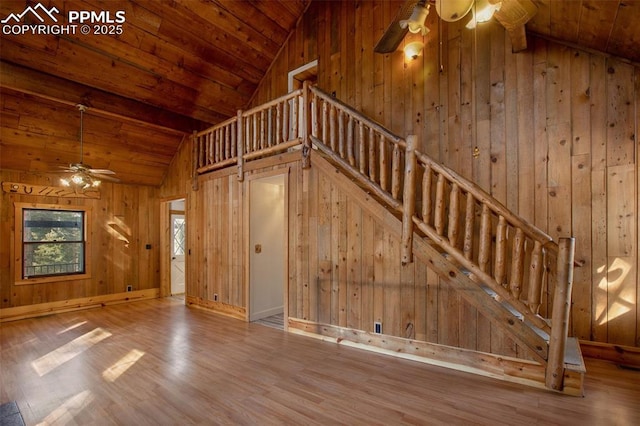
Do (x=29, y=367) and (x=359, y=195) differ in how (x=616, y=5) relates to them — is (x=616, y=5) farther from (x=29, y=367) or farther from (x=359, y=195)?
(x=29, y=367)

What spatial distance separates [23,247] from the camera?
5266 mm

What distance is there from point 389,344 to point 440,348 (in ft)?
1.83

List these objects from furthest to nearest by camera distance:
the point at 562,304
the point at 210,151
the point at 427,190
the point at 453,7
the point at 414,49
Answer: the point at 210,151 < the point at 414,49 < the point at 427,190 < the point at 562,304 < the point at 453,7

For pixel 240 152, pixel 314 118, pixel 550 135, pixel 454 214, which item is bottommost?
pixel 454 214

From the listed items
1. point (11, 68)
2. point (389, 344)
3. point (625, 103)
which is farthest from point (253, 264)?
point (625, 103)

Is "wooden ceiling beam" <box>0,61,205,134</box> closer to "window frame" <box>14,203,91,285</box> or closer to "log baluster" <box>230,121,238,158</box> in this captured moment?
"log baluster" <box>230,121,238,158</box>

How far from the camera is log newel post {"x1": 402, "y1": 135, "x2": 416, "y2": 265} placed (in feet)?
10.1

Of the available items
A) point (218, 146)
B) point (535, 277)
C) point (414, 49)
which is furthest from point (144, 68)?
point (535, 277)

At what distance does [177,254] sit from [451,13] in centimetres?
732

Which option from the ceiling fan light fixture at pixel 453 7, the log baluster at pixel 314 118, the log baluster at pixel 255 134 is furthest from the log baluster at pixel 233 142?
the ceiling fan light fixture at pixel 453 7

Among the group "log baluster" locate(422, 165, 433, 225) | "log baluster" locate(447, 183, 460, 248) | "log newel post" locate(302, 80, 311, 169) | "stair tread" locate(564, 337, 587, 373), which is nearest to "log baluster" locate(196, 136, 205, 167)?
"log newel post" locate(302, 80, 311, 169)

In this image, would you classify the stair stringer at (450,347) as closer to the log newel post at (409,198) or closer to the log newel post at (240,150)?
the log newel post at (409,198)

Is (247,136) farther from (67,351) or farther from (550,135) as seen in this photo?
(550,135)

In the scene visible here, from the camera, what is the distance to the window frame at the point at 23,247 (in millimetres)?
5180
